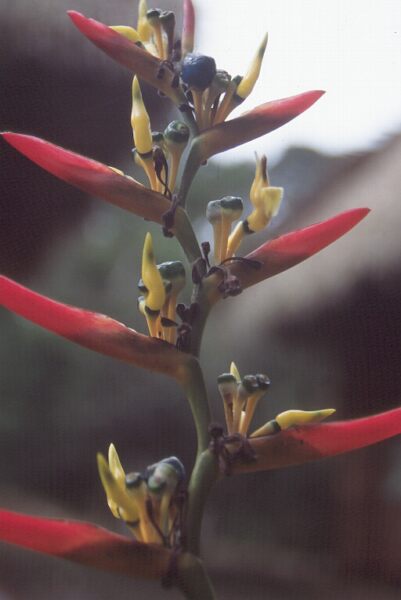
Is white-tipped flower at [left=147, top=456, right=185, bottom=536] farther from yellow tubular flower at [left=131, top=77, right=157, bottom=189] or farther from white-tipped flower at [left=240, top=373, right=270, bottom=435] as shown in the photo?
yellow tubular flower at [left=131, top=77, right=157, bottom=189]

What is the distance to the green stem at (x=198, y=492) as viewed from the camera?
388 millimetres

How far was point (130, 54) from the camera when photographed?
0.46 meters

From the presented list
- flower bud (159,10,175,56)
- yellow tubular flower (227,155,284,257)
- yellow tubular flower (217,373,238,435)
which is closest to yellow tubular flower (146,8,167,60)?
flower bud (159,10,175,56)

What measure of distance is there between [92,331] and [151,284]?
4 centimetres

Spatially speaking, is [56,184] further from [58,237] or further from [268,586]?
[268,586]

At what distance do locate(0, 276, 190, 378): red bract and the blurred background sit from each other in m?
0.47

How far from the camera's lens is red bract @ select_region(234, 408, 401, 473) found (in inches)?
15.9

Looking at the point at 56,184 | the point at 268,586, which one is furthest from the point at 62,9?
the point at 268,586

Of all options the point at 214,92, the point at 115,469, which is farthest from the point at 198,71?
the point at 115,469

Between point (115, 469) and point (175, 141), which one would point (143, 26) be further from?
point (115, 469)

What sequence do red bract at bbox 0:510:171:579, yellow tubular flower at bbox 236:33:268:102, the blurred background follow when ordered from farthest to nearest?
the blurred background → yellow tubular flower at bbox 236:33:268:102 → red bract at bbox 0:510:171:579

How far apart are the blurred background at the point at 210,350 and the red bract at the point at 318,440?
1.52 feet

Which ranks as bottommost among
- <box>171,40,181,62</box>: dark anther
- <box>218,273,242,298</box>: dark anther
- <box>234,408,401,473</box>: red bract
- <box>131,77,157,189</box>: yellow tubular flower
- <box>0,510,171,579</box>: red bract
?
<box>0,510,171,579</box>: red bract

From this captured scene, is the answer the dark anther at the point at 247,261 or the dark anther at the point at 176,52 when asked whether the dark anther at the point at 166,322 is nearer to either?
the dark anther at the point at 247,261
